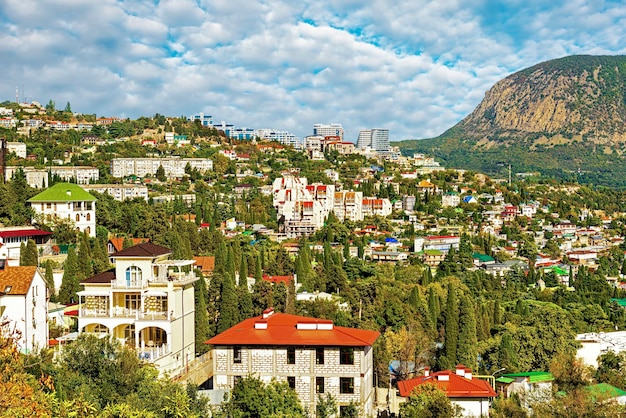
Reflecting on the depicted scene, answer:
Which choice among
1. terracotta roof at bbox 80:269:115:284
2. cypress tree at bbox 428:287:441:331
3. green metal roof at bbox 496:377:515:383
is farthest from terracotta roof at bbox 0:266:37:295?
cypress tree at bbox 428:287:441:331

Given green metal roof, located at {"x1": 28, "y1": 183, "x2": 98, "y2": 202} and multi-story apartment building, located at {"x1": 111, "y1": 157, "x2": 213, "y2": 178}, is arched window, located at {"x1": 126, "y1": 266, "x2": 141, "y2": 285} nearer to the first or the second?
green metal roof, located at {"x1": 28, "y1": 183, "x2": 98, "y2": 202}

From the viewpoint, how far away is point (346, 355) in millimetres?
25078

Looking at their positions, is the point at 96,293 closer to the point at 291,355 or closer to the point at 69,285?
the point at 291,355

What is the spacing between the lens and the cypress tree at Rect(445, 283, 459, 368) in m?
38.4

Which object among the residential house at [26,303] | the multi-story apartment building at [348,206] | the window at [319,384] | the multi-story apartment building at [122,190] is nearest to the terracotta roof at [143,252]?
the residential house at [26,303]

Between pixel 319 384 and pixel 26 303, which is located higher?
pixel 26 303

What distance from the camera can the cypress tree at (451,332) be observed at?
3841 centimetres

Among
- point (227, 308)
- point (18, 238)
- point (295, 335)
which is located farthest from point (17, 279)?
point (18, 238)

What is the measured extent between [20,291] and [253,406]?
32.4 feet

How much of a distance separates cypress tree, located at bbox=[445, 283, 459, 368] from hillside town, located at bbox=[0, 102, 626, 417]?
13cm

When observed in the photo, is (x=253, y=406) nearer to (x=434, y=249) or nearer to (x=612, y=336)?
(x=612, y=336)

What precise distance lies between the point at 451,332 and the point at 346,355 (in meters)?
15.7

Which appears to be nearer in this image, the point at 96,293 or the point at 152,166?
the point at 96,293

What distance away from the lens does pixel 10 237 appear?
4706 cm
